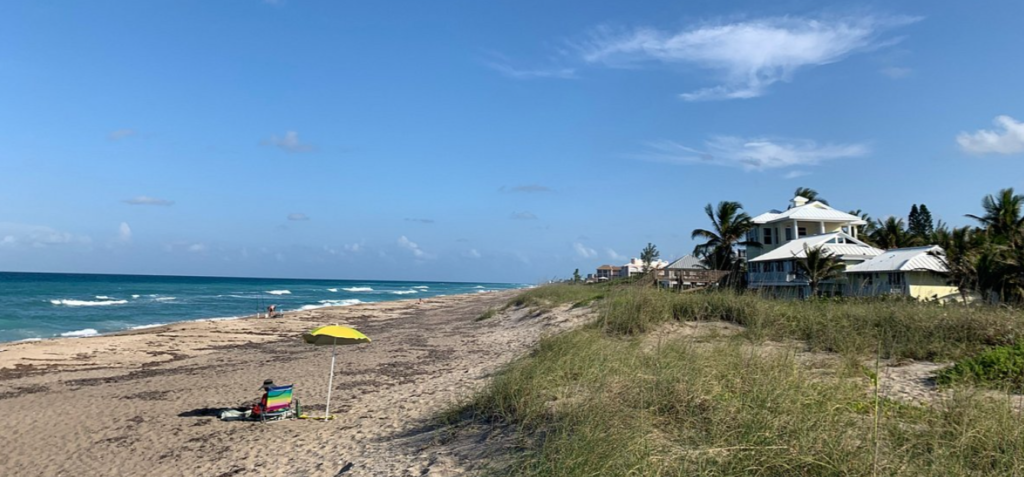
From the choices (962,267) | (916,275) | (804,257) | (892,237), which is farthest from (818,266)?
(892,237)

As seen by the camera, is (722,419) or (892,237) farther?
(892,237)

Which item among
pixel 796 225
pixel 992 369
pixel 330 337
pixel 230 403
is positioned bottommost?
pixel 230 403

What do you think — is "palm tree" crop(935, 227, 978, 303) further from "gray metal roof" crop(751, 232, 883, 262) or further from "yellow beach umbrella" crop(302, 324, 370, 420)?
"yellow beach umbrella" crop(302, 324, 370, 420)

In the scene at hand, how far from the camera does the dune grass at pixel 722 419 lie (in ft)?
13.2

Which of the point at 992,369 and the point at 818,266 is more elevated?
the point at 818,266

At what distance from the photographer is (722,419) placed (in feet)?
15.9

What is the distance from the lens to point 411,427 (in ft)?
24.9

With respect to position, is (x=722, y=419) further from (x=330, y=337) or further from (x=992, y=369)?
(x=330, y=337)

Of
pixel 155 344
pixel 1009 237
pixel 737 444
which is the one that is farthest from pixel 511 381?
pixel 1009 237

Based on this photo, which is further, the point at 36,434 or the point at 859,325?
the point at 859,325

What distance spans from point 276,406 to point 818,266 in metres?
25.1

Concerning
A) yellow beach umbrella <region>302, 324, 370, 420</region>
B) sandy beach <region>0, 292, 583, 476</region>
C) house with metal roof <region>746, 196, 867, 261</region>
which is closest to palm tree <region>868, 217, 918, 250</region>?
house with metal roof <region>746, 196, 867, 261</region>

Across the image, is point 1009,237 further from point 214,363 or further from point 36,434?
point 36,434

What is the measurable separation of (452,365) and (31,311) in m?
39.9
